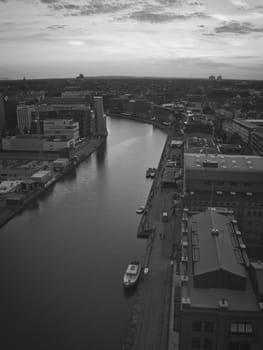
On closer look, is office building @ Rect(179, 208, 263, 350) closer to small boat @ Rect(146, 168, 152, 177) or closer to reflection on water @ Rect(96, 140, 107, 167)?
small boat @ Rect(146, 168, 152, 177)

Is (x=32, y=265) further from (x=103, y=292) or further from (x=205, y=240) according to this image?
(x=205, y=240)

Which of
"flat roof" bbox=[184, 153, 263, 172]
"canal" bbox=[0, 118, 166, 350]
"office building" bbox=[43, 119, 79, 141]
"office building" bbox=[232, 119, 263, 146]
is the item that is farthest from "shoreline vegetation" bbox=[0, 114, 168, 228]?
"office building" bbox=[232, 119, 263, 146]

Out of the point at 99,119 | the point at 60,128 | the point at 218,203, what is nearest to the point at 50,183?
the point at 60,128

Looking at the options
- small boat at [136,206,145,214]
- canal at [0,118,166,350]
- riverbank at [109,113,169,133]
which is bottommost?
canal at [0,118,166,350]

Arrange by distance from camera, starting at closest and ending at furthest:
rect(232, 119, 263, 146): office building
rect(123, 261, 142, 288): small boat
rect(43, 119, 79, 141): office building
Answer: rect(123, 261, 142, 288): small boat, rect(232, 119, 263, 146): office building, rect(43, 119, 79, 141): office building

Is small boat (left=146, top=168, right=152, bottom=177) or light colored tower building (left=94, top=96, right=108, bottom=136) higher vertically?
light colored tower building (left=94, top=96, right=108, bottom=136)

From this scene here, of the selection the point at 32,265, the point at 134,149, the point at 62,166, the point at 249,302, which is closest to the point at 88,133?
the point at 134,149

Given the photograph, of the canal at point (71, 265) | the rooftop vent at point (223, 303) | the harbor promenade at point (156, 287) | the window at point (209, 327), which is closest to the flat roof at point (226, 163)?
the harbor promenade at point (156, 287)
